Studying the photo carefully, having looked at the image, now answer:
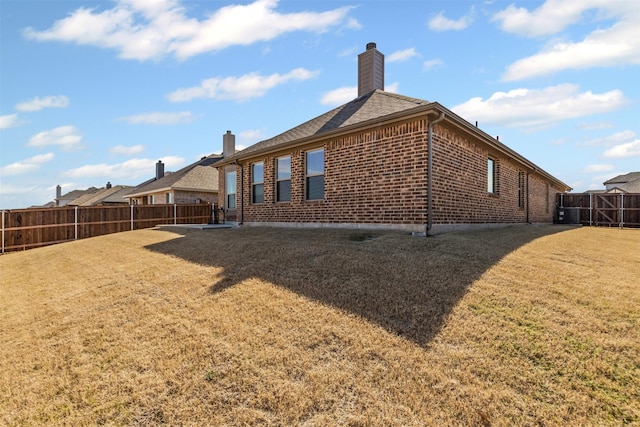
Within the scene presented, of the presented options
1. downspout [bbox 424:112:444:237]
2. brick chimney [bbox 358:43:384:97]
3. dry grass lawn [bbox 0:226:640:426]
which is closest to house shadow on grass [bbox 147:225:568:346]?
dry grass lawn [bbox 0:226:640:426]

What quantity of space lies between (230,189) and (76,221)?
26.5 feet

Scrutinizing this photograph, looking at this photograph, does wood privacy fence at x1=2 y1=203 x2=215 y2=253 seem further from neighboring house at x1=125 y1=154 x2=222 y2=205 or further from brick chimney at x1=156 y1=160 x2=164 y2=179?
brick chimney at x1=156 y1=160 x2=164 y2=179

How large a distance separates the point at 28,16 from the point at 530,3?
13717 mm

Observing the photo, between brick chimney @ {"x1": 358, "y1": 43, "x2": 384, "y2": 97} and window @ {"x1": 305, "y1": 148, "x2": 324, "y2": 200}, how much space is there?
4.29m

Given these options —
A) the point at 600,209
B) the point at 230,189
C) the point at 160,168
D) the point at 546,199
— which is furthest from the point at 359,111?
the point at 160,168

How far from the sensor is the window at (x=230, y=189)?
55.1 ft

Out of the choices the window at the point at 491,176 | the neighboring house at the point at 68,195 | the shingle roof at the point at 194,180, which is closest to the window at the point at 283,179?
the window at the point at 491,176

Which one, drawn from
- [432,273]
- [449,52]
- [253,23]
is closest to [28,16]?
[253,23]

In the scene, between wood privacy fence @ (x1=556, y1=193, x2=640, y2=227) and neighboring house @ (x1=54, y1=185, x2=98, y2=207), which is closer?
wood privacy fence @ (x1=556, y1=193, x2=640, y2=227)

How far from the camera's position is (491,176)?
11.7 metres

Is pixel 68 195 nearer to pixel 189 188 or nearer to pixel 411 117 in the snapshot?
pixel 189 188

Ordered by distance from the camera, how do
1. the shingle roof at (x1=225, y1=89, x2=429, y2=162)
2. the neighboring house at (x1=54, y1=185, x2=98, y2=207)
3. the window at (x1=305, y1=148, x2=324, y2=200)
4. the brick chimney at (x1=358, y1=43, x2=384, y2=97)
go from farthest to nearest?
the neighboring house at (x1=54, y1=185, x2=98, y2=207) < the brick chimney at (x1=358, y1=43, x2=384, y2=97) < the window at (x1=305, y1=148, x2=324, y2=200) < the shingle roof at (x1=225, y1=89, x2=429, y2=162)

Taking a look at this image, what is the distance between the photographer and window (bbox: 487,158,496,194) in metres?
11.3

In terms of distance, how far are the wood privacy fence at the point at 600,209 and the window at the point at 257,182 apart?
19606mm
